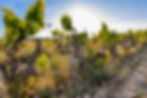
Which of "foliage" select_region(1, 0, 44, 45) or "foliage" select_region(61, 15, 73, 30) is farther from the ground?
"foliage" select_region(61, 15, 73, 30)

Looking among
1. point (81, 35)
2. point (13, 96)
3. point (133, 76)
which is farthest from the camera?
point (81, 35)

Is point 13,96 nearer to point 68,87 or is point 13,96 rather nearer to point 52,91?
point 52,91

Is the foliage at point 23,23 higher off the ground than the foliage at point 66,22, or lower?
lower

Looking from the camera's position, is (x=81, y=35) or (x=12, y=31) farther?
(x=81, y=35)

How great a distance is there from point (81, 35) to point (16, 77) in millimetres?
5754

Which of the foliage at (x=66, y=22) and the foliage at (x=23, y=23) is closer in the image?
the foliage at (x=23, y=23)

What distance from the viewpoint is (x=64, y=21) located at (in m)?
11.7

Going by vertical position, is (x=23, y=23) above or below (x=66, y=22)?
below

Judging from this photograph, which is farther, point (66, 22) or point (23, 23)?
point (66, 22)

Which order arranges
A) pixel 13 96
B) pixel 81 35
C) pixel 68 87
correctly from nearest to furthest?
1. pixel 13 96
2. pixel 68 87
3. pixel 81 35

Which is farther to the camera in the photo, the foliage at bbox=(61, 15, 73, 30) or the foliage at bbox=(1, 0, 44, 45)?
the foliage at bbox=(61, 15, 73, 30)

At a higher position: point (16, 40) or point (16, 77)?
point (16, 40)

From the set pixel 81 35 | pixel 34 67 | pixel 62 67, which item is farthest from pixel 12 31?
pixel 81 35

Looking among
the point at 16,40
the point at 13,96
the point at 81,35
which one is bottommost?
the point at 13,96
